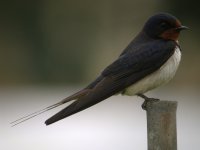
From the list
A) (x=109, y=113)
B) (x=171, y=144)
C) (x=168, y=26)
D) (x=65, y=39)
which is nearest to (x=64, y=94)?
(x=109, y=113)

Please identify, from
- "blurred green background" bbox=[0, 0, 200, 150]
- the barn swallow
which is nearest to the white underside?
the barn swallow

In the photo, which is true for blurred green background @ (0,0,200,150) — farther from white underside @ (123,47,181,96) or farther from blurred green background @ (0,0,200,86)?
white underside @ (123,47,181,96)

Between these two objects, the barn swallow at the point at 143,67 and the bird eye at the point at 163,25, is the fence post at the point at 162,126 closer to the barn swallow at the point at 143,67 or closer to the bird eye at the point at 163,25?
the barn swallow at the point at 143,67

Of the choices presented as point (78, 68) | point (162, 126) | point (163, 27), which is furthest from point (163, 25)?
point (78, 68)

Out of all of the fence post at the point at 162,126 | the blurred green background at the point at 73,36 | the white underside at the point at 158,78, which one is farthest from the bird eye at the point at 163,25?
the blurred green background at the point at 73,36

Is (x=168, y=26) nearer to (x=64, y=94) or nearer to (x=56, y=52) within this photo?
(x=64, y=94)
